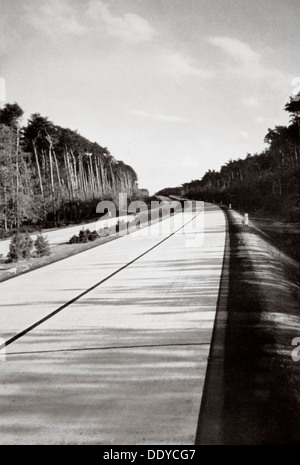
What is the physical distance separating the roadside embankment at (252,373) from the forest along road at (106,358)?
0.19 metres

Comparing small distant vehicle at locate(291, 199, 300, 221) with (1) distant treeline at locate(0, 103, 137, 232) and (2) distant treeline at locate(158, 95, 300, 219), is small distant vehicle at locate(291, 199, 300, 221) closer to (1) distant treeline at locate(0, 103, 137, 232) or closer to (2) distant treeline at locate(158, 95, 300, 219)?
(2) distant treeline at locate(158, 95, 300, 219)

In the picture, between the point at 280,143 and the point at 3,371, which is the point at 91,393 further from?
the point at 280,143

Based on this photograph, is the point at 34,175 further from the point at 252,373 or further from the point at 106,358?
the point at 252,373

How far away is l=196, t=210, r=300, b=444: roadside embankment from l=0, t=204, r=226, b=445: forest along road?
0.19m

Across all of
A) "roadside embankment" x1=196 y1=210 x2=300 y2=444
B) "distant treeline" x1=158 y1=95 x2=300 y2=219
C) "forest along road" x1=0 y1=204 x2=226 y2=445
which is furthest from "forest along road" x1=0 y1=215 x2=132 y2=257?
"distant treeline" x1=158 y1=95 x2=300 y2=219

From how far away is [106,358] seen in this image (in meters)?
5.49

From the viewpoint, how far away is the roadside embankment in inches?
142

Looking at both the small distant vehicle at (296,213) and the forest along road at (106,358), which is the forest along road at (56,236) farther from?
the small distant vehicle at (296,213)

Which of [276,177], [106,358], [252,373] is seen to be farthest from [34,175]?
[252,373]

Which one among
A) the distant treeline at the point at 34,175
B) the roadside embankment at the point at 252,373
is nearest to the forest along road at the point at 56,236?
the distant treeline at the point at 34,175

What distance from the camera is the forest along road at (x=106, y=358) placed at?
12.4ft

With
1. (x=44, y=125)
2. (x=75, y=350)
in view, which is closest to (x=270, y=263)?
(x=75, y=350)

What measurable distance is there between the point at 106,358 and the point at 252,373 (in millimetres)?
1947

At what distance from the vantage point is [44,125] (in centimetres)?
4950
